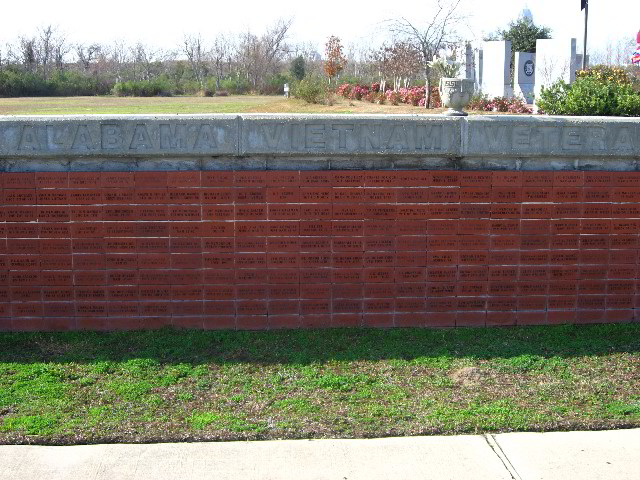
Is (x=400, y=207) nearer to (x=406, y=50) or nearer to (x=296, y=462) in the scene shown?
(x=296, y=462)

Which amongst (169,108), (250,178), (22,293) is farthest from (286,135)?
(169,108)

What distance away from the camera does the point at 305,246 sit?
6414 mm

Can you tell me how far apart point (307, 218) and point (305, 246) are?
22 cm

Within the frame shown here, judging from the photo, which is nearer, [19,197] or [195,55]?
[19,197]

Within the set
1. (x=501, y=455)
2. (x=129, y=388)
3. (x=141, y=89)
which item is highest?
(x=141, y=89)

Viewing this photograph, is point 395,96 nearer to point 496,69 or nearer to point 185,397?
point 496,69

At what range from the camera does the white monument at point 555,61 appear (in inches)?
1146

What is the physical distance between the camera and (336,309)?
651 centimetres

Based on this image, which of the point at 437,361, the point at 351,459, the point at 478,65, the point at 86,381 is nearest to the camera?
the point at 351,459

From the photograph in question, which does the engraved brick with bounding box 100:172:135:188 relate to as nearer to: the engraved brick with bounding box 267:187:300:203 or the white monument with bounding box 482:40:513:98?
the engraved brick with bounding box 267:187:300:203

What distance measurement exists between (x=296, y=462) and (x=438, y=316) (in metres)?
2.39

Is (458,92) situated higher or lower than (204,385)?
higher

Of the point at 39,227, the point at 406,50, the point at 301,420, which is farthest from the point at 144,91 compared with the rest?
the point at 301,420

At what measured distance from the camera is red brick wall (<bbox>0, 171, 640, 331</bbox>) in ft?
20.8
